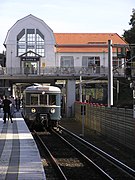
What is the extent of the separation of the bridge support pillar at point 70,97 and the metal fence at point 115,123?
67.0 feet

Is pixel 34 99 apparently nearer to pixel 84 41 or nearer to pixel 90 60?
pixel 90 60

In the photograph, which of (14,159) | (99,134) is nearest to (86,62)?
(99,134)

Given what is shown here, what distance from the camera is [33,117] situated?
29.8 m

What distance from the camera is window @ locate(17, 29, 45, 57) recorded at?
2918 inches

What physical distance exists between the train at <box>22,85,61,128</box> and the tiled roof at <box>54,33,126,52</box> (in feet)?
152

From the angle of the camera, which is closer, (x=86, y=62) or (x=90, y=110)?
(x=90, y=110)

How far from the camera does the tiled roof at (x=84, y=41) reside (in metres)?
78.9

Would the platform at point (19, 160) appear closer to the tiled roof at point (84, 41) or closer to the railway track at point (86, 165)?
the railway track at point (86, 165)

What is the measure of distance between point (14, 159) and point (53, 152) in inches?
190

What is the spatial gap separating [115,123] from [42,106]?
24.6ft

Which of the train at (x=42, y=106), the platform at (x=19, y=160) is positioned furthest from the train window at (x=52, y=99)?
the platform at (x=19, y=160)

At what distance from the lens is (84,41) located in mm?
81812

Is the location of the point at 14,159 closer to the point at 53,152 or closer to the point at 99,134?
the point at 53,152

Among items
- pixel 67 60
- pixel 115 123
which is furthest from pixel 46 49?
pixel 115 123
